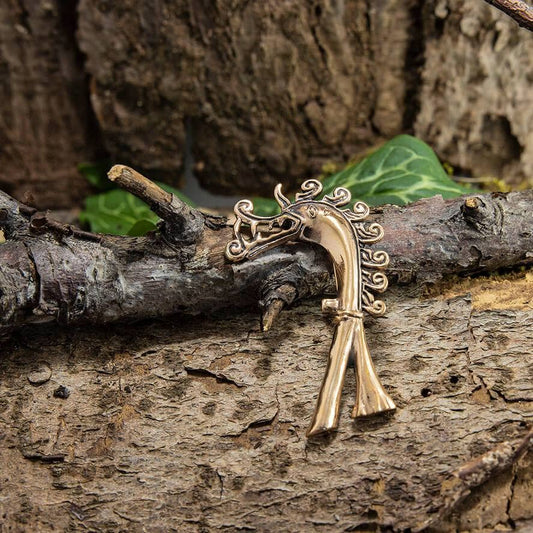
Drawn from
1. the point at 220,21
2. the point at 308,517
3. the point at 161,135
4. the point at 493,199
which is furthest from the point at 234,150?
the point at 308,517

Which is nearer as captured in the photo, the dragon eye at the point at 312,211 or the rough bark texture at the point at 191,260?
the rough bark texture at the point at 191,260

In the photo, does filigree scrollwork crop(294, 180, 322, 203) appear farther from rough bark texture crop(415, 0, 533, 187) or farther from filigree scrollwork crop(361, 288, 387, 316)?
rough bark texture crop(415, 0, 533, 187)

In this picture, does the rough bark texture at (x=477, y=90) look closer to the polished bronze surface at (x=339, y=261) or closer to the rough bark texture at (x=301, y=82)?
the rough bark texture at (x=301, y=82)

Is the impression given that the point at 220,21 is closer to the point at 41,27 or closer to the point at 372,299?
the point at 41,27

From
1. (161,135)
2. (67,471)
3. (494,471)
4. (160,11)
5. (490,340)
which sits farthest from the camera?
(161,135)

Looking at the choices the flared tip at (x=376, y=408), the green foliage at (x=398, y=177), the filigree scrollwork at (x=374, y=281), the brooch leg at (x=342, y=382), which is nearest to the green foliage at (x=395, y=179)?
the green foliage at (x=398, y=177)

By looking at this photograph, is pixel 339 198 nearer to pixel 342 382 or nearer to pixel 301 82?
pixel 342 382
